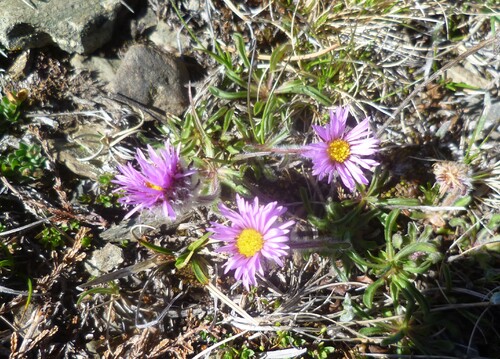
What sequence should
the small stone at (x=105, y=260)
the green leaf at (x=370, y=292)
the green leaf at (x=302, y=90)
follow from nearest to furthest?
1. the green leaf at (x=370, y=292)
2. the green leaf at (x=302, y=90)
3. the small stone at (x=105, y=260)

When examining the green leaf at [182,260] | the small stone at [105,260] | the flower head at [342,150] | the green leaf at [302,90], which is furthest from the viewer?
the small stone at [105,260]

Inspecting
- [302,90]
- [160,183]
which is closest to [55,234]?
[160,183]

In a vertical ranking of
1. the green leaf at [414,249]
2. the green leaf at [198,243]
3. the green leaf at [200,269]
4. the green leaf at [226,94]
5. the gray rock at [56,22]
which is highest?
the gray rock at [56,22]

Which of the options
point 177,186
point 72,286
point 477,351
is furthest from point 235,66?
point 477,351

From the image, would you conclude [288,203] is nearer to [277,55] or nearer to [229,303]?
[229,303]

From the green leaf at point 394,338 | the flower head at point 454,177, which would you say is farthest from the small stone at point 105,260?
the flower head at point 454,177

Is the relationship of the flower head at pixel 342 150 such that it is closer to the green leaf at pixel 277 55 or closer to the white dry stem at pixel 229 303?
the green leaf at pixel 277 55

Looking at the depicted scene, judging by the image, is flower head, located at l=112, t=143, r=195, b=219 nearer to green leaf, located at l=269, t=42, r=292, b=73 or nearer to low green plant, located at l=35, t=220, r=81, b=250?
low green plant, located at l=35, t=220, r=81, b=250

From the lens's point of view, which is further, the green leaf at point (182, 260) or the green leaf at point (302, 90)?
the green leaf at point (302, 90)
